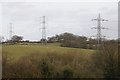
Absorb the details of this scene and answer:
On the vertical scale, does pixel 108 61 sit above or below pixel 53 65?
above

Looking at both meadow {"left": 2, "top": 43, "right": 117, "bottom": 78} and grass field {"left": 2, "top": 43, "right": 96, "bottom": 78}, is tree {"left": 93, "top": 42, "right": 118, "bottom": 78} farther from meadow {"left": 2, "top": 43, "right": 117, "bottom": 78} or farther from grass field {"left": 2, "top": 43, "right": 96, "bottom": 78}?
grass field {"left": 2, "top": 43, "right": 96, "bottom": 78}

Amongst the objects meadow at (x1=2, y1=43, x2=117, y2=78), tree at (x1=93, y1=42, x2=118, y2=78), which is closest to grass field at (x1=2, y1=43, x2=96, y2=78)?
meadow at (x1=2, y1=43, x2=117, y2=78)

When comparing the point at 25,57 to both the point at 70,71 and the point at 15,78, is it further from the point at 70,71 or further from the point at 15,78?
the point at 70,71

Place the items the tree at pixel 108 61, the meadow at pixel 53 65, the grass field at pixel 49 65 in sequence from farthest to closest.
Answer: the grass field at pixel 49 65 < the meadow at pixel 53 65 < the tree at pixel 108 61

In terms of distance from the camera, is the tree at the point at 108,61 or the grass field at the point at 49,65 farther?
the grass field at the point at 49,65

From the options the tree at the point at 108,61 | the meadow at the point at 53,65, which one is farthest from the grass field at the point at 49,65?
the tree at the point at 108,61

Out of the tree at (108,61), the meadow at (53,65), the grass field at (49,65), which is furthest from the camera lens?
the grass field at (49,65)

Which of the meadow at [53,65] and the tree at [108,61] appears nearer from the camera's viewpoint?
the tree at [108,61]

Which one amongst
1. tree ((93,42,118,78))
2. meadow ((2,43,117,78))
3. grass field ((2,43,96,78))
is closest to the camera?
tree ((93,42,118,78))

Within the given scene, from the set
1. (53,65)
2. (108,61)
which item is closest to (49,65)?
(53,65)

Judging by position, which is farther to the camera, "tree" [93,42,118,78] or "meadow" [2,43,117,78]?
"meadow" [2,43,117,78]

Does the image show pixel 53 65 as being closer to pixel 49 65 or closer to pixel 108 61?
pixel 49 65

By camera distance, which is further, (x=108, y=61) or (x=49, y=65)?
(x=49, y=65)

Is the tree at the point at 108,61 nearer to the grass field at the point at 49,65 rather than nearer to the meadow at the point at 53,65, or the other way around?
the meadow at the point at 53,65
